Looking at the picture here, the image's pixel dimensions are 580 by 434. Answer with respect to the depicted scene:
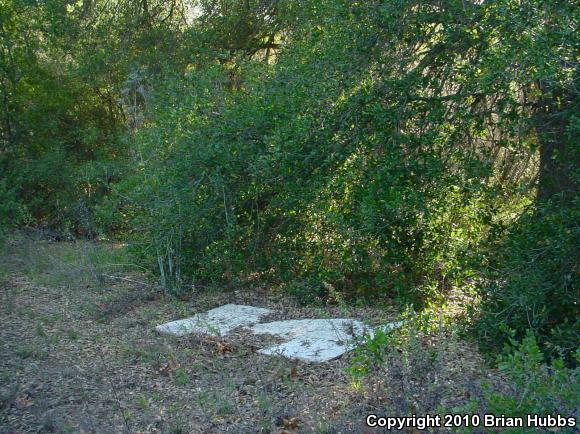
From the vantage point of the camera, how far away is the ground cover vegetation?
19.5ft

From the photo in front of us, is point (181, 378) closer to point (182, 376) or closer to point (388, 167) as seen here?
point (182, 376)

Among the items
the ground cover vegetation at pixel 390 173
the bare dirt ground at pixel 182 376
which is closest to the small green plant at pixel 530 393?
the bare dirt ground at pixel 182 376

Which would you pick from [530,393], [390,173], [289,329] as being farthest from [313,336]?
[530,393]

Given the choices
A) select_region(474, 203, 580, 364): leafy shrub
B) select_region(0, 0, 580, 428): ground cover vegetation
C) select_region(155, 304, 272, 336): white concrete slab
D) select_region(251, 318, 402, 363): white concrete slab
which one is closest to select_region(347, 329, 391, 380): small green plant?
select_region(0, 0, 580, 428): ground cover vegetation

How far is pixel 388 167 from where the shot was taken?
24.2 feet

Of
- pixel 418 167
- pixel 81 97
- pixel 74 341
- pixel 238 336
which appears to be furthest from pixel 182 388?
pixel 81 97

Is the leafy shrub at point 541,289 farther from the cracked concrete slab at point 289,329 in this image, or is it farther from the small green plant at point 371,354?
the small green plant at point 371,354

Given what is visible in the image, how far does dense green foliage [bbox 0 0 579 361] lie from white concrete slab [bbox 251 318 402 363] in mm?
953

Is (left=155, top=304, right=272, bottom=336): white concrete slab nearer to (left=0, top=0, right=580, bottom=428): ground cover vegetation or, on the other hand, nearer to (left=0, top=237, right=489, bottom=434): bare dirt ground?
(left=0, top=237, right=489, bottom=434): bare dirt ground

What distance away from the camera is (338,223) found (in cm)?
765

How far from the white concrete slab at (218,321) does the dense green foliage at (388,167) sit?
29.4 inches

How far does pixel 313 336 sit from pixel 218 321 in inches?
56.9

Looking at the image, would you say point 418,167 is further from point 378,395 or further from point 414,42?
point 378,395

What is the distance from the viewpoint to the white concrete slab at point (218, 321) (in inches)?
286
